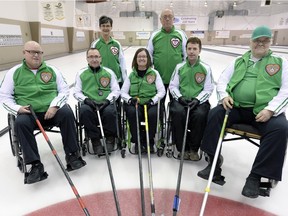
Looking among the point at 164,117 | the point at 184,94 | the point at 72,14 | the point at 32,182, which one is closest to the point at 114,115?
the point at 164,117

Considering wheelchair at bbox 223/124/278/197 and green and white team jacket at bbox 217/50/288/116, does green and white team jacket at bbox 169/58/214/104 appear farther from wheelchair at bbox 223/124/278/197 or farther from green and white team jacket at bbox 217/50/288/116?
wheelchair at bbox 223/124/278/197

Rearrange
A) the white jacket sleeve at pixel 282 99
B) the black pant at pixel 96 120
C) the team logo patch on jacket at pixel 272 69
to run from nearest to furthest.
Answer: the white jacket sleeve at pixel 282 99, the team logo patch on jacket at pixel 272 69, the black pant at pixel 96 120

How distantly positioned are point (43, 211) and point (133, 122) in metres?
1.03

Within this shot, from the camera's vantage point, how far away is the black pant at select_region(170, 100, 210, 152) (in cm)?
213

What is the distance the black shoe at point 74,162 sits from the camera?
2.05 m

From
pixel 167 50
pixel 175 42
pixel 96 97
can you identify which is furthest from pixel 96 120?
pixel 175 42

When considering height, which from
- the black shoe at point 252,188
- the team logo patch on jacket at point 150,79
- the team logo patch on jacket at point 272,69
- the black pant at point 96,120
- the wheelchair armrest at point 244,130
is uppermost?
the team logo patch on jacket at point 272,69

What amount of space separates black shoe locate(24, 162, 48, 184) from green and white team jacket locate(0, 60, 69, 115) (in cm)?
48

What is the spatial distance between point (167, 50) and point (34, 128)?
156 centimetres

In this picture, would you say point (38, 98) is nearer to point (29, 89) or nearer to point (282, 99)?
point (29, 89)

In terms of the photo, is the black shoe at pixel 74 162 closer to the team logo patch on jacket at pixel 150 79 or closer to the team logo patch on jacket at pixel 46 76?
the team logo patch on jacket at pixel 46 76

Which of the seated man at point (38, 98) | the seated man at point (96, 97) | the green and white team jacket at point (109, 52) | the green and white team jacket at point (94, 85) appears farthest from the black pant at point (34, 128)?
the green and white team jacket at point (109, 52)

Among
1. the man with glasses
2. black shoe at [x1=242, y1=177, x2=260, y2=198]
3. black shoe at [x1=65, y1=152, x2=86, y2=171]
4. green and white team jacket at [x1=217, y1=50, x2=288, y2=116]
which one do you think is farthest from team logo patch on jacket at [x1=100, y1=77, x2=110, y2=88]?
black shoe at [x1=242, y1=177, x2=260, y2=198]

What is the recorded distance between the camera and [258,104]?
1.84 metres
